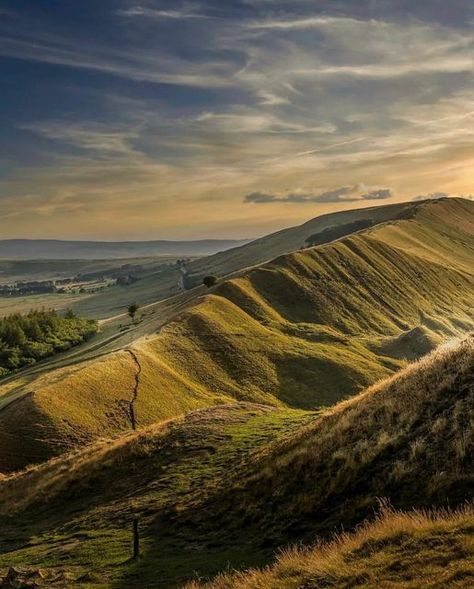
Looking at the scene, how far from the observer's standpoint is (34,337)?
435 feet

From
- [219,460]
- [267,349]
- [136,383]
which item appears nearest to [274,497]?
[219,460]

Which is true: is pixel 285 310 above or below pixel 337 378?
above

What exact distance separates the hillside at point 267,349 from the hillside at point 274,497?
90.3ft

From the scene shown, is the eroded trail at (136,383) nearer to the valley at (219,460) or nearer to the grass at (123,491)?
the valley at (219,460)

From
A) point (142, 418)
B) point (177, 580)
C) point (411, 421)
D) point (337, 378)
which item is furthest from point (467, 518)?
point (337, 378)

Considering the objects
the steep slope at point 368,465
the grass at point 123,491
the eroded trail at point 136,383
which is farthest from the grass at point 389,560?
the eroded trail at point 136,383

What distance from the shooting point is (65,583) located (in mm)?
20547

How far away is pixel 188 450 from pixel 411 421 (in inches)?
740

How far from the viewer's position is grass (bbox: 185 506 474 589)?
12.3 m

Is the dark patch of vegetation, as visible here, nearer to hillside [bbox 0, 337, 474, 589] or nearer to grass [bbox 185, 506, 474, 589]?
hillside [bbox 0, 337, 474, 589]

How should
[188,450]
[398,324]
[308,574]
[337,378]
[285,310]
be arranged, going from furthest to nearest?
1. [398,324]
2. [285,310]
3. [337,378]
4. [188,450]
5. [308,574]

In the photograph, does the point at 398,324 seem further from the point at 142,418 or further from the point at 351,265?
the point at 142,418

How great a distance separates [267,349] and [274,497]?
7010cm

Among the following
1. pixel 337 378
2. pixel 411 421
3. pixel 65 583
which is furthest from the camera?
pixel 337 378
